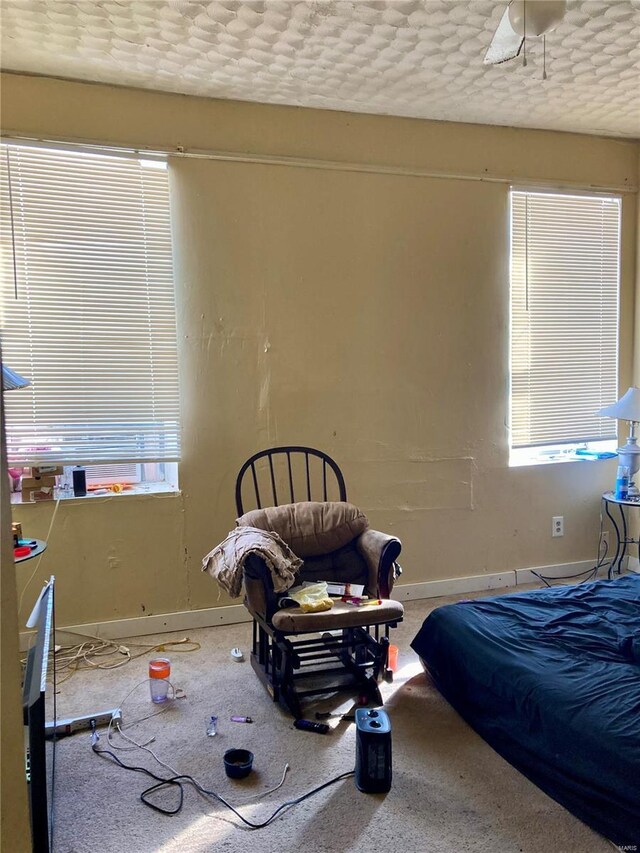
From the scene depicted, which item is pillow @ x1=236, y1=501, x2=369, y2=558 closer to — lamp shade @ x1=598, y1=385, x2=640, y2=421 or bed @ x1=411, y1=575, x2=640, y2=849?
bed @ x1=411, y1=575, x2=640, y2=849

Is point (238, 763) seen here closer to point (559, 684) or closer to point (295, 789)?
point (295, 789)

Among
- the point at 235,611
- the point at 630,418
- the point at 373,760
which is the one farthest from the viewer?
the point at 630,418

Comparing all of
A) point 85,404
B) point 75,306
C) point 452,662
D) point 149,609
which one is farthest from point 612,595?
point 75,306

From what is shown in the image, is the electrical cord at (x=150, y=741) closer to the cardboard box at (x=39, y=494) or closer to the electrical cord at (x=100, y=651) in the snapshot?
the electrical cord at (x=100, y=651)

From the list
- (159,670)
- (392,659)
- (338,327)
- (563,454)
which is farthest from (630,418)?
(159,670)

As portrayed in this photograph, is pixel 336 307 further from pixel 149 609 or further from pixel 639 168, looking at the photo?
pixel 639 168

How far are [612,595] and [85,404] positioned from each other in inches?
100

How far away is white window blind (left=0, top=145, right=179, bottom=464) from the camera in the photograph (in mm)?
2842

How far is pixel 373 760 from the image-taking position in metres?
1.86

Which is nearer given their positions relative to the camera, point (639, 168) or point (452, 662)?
point (452, 662)

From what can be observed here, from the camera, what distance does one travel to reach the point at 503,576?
372cm

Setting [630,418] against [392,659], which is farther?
[630,418]

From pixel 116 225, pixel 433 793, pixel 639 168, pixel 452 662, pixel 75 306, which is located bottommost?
pixel 433 793

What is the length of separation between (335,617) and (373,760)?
0.50 meters
